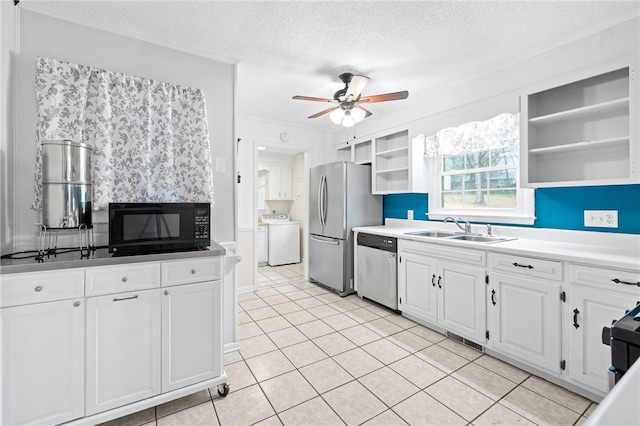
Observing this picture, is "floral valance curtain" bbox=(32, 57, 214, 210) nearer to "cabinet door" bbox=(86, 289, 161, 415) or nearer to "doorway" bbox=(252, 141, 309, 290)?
"cabinet door" bbox=(86, 289, 161, 415)

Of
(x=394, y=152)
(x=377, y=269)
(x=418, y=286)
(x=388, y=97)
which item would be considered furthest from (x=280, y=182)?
(x=418, y=286)

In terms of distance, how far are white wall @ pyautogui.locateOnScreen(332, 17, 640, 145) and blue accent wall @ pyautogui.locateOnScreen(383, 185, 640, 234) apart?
840 mm

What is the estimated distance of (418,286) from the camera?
2.93m

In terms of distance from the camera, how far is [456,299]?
2.56 m

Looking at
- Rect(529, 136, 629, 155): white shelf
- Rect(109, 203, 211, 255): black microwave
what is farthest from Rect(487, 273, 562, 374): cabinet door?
Rect(109, 203, 211, 255): black microwave

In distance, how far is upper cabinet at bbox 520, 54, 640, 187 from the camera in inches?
77.2

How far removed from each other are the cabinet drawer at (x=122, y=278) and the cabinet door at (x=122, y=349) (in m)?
0.04

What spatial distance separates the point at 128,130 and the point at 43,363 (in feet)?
4.88

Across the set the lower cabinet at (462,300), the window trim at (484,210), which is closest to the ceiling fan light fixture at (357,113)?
the window trim at (484,210)

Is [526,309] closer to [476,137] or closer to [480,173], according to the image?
[480,173]

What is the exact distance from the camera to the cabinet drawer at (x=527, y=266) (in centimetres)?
194

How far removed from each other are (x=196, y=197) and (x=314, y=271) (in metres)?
2.52

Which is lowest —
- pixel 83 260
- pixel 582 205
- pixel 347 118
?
pixel 83 260

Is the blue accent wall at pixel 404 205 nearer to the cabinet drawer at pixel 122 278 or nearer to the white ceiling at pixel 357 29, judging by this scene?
the white ceiling at pixel 357 29
